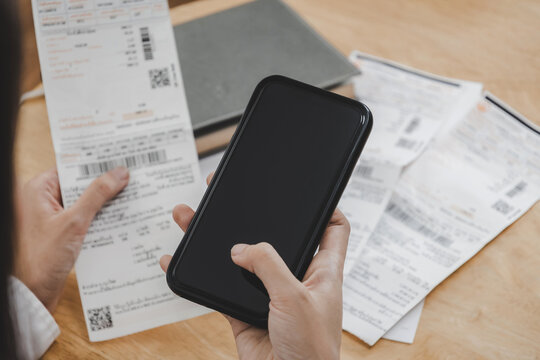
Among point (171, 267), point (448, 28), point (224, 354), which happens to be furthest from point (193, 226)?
point (448, 28)

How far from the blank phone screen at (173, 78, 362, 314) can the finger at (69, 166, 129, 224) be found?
0.14 metres

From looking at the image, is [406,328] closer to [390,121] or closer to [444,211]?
[444,211]

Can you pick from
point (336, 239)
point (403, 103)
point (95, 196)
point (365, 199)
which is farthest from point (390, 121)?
point (95, 196)

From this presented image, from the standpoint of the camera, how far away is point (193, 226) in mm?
495

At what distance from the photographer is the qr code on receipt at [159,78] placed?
602 millimetres

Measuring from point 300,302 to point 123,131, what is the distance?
31cm

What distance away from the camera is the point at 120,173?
1.92 feet

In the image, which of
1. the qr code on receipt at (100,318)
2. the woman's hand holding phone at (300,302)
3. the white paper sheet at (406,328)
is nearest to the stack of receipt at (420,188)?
the white paper sheet at (406,328)

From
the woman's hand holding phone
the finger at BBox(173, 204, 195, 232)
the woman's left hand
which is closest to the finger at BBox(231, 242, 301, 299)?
the woman's hand holding phone

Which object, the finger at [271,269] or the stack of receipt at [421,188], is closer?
the finger at [271,269]

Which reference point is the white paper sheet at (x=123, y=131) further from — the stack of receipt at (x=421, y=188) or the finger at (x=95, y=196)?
the stack of receipt at (x=421, y=188)

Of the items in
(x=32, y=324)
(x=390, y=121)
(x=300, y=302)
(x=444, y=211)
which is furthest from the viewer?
(x=390, y=121)

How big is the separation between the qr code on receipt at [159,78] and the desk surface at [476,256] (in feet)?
0.36

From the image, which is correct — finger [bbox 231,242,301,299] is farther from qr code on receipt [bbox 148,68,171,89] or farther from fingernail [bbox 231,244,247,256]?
qr code on receipt [bbox 148,68,171,89]
